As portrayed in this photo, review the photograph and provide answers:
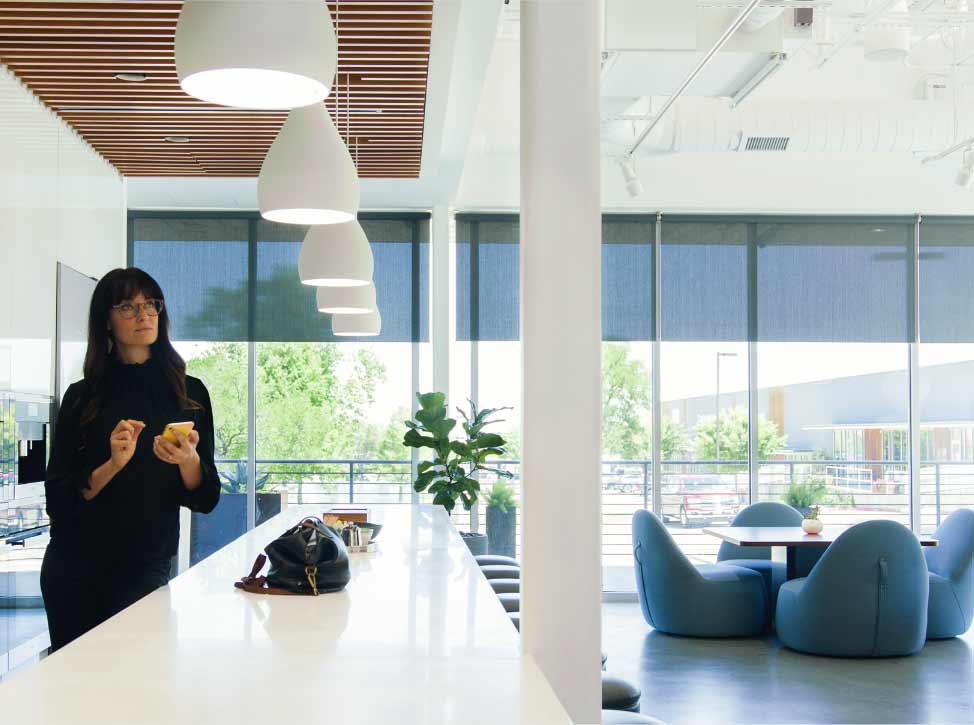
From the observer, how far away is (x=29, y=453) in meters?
4.98

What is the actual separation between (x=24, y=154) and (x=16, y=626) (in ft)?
7.21

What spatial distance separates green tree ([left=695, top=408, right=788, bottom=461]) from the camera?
28.8 feet

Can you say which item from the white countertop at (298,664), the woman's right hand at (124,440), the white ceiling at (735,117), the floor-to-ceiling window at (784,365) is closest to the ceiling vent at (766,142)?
the white ceiling at (735,117)

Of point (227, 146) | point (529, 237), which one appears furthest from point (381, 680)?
point (227, 146)

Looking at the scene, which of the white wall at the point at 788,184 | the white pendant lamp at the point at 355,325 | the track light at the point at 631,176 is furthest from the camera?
the white wall at the point at 788,184

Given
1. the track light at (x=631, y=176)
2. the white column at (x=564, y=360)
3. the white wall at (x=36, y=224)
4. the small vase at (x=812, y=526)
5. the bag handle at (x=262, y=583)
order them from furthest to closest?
the track light at (x=631, y=176), the small vase at (x=812, y=526), the white wall at (x=36, y=224), the bag handle at (x=262, y=583), the white column at (x=564, y=360)

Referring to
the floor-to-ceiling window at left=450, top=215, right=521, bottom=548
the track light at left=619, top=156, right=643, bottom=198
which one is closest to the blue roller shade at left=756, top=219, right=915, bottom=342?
the track light at left=619, top=156, right=643, bottom=198

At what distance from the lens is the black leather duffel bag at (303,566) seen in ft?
8.96

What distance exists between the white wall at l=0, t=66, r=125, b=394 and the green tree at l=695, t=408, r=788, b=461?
16.3 ft

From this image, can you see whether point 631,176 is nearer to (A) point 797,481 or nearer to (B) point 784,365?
(B) point 784,365

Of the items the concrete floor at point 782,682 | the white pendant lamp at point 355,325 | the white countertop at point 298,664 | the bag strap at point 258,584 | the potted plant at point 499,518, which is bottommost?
the concrete floor at point 782,682

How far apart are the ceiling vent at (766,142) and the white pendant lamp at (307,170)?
16.6 feet

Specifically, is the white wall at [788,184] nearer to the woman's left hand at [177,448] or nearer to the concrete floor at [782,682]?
the concrete floor at [782,682]

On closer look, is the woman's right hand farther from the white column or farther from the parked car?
the parked car
